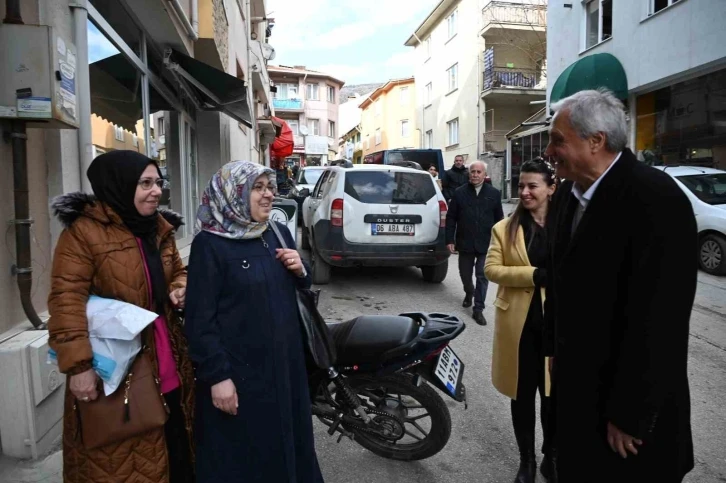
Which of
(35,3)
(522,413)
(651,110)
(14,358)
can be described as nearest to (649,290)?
→ (522,413)

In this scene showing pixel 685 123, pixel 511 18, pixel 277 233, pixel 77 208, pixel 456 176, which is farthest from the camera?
pixel 511 18

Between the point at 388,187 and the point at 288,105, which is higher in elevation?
the point at 288,105

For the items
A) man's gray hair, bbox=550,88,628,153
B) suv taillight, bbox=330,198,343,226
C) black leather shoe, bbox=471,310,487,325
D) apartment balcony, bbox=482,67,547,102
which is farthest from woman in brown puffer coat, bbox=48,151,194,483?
apartment balcony, bbox=482,67,547,102

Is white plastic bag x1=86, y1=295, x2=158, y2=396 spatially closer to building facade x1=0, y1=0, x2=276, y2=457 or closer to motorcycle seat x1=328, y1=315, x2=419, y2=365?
motorcycle seat x1=328, y1=315, x2=419, y2=365

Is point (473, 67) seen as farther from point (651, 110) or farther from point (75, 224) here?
point (75, 224)

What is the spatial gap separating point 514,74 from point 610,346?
24.2 meters

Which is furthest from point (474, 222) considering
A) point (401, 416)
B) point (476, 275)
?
point (401, 416)

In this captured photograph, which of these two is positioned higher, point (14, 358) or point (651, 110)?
point (651, 110)

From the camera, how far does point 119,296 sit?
206cm

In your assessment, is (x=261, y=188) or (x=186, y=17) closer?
(x=261, y=188)

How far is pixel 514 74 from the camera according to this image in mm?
23719

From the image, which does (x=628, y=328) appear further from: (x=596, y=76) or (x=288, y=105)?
(x=288, y=105)

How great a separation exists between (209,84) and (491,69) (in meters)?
18.8

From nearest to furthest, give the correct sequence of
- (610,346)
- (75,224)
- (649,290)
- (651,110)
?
(649,290) < (610,346) < (75,224) < (651,110)
